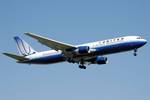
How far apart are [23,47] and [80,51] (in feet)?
66.2

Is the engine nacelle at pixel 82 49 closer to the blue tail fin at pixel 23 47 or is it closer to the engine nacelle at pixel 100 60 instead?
the engine nacelle at pixel 100 60

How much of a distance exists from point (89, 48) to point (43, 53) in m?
11.8

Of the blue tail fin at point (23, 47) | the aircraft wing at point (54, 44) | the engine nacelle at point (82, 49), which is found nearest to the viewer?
the aircraft wing at point (54, 44)

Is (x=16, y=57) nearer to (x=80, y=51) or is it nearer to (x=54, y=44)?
(x=54, y=44)

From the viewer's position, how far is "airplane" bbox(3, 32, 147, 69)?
8131cm

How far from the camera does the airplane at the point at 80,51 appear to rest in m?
81.3

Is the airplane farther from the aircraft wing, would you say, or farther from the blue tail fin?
the blue tail fin

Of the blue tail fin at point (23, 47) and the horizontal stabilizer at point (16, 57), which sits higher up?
the blue tail fin at point (23, 47)

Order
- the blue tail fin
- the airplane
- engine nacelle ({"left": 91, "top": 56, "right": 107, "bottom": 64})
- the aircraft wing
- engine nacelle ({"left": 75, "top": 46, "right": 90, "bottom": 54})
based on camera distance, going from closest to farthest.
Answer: the airplane, the aircraft wing, engine nacelle ({"left": 75, "top": 46, "right": 90, "bottom": 54}), engine nacelle ({"left": 91, "top": 56, "right": 107, "bottom": 64}), the blue tail fin

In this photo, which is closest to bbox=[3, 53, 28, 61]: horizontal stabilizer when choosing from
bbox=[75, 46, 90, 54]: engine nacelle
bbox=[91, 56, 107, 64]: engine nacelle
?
bbox=[75, 46, 90, 54]: engine nacelle

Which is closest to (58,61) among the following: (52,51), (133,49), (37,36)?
(52,51)

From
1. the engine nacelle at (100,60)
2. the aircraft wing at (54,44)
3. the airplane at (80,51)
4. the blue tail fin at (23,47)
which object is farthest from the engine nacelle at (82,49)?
the blue tail fin at (23,47)

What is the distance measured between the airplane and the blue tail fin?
1428 mm

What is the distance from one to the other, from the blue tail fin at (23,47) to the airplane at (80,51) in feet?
4.69
